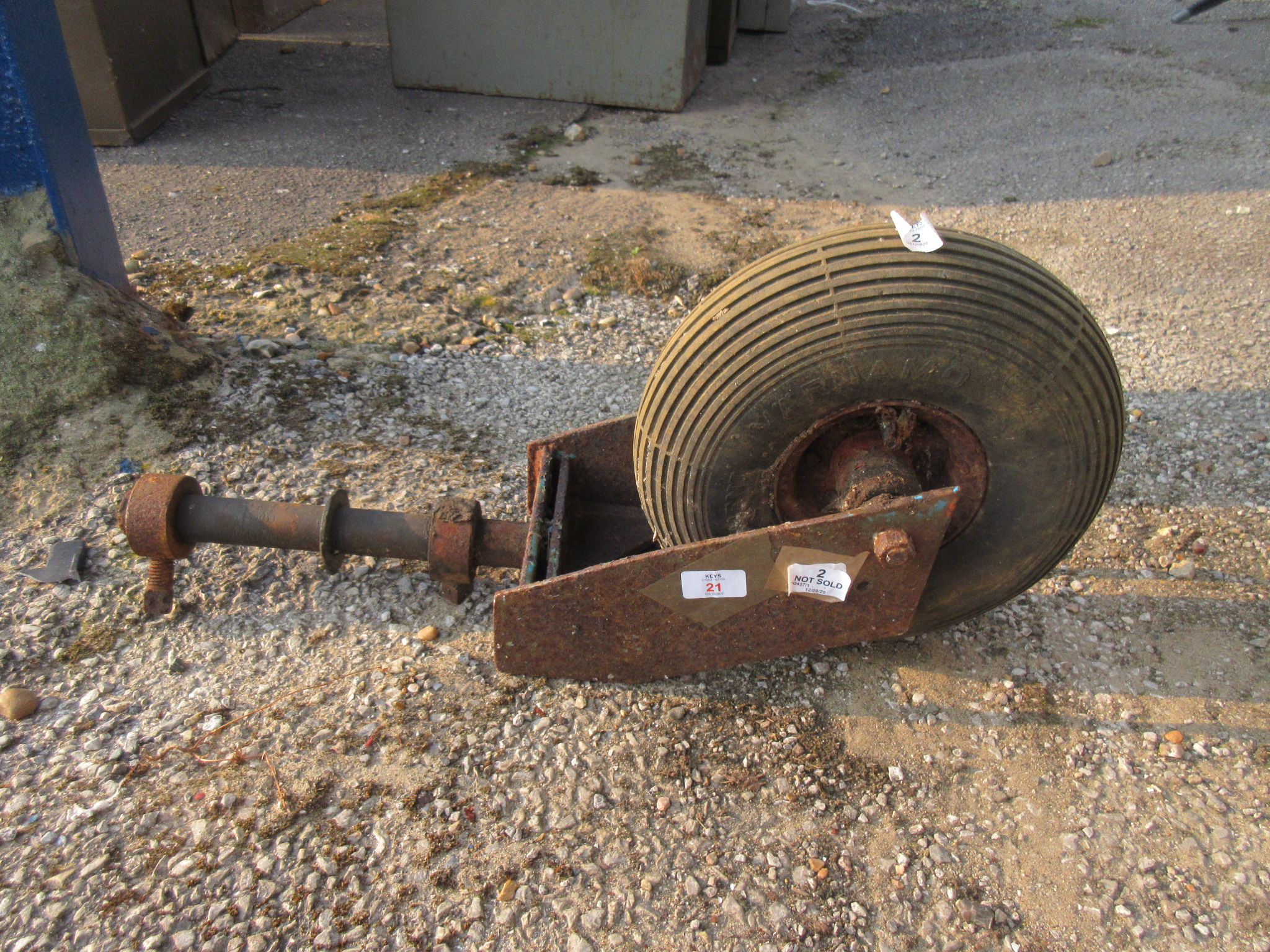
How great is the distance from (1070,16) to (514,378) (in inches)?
416

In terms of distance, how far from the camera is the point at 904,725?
269 cm

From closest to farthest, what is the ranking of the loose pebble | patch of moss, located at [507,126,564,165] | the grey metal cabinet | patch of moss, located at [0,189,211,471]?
the loose pebble < patch of moss, located at [0,189,211,471] < patch of moss, located at [507,126,564,165] < the grey metal cabinet

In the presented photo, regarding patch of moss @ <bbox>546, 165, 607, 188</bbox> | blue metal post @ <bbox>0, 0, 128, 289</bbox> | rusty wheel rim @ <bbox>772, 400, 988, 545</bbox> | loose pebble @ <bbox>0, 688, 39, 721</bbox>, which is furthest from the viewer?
patch of moss @ <bbox>546, 165, 607, 188</bbox>

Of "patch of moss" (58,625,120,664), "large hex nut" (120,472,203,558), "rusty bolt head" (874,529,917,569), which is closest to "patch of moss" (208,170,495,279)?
"large hex nut" (120,472,203,558)

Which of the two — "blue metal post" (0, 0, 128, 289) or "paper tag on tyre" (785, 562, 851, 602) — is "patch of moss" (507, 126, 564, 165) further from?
"paper tag on tyre" (785, 562, 851, 602)

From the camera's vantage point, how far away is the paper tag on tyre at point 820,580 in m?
2.38

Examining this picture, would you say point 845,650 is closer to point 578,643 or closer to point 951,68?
point 578,643

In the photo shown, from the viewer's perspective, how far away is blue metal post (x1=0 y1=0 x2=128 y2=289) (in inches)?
137

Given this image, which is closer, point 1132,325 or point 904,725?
point 904,725

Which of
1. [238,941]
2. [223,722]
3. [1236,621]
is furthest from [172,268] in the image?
[1236,621]

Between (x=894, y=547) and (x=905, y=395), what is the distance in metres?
0.40

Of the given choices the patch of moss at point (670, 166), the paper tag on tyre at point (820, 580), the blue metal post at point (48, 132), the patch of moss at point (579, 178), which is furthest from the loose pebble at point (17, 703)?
the patch of moss at point (670, 166)

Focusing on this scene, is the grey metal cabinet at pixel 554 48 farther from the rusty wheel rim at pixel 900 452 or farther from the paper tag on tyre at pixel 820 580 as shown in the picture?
the paper tag on tyre at pixel 820 580

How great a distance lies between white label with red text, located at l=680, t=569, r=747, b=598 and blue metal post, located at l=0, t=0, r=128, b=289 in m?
3.28
